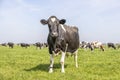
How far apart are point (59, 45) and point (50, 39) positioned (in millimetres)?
702

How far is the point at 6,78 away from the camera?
17547mm

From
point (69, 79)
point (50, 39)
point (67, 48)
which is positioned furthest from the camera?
point (67, 48)

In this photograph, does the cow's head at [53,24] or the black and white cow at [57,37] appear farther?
the black and white cow at [57,37]

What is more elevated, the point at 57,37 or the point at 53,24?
the point at 53,24

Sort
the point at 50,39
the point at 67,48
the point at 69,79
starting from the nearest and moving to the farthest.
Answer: the point at 69,79, the point at 50,39, the point at 67,48

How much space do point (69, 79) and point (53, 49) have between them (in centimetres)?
343

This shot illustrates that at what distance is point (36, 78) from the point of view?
17391mm

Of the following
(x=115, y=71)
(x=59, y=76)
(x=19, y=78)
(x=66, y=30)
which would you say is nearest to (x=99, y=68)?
(x=115, y=71)

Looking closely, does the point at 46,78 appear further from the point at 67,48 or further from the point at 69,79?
the point at 67,48

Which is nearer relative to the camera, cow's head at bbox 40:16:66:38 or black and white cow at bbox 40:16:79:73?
cow's head at bbox 40:16:66:38

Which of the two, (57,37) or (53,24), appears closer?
(53,24)

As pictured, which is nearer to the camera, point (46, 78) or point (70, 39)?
point (46, 78)

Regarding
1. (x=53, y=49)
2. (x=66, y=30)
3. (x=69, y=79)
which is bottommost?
(x=69, y=79)

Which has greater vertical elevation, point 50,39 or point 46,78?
point 50,39
